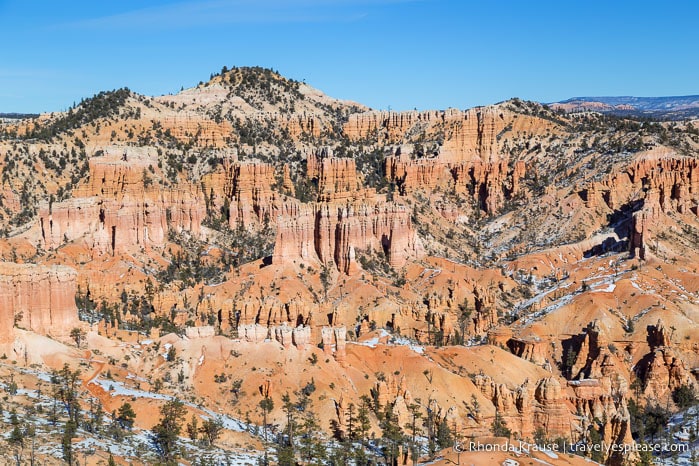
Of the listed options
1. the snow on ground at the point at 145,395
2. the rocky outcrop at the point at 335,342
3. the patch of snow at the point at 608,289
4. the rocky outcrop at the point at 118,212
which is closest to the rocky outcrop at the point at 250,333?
the rocky outcrop at the point at 335,342

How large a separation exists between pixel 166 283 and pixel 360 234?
24.3 metres

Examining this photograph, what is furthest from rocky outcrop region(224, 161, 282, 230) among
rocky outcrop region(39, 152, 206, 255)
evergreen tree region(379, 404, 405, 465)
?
evergreen tree region(379, 404, 405, 465)

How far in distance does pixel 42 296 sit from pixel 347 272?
42680mm

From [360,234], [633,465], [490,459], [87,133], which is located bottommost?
[633,465]

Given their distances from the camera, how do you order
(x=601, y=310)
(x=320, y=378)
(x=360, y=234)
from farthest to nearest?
(x=360, y=234) → (x=601, y=310) → (x=320, y=378)

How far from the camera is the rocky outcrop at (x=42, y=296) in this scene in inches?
2505

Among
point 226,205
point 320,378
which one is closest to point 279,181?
point 226,205

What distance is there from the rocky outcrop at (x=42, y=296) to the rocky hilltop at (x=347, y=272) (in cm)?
16

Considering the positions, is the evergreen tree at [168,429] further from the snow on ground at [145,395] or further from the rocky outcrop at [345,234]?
the rocky outcrop at [345,234]

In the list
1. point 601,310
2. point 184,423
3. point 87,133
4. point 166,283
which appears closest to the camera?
point 184,423

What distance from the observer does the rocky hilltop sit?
61219 mm

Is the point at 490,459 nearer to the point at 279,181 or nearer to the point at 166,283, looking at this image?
the point at 166,283

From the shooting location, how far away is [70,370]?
58.6 metres

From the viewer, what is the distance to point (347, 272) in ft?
333
